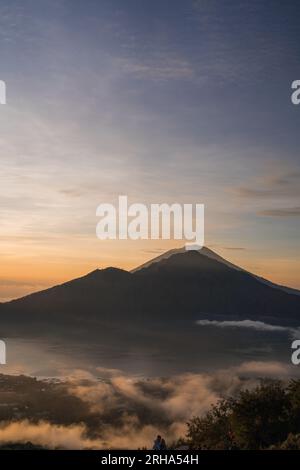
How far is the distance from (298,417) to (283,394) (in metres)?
7.41

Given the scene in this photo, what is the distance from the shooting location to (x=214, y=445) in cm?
7425

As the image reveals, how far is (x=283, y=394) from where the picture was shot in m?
73.8
